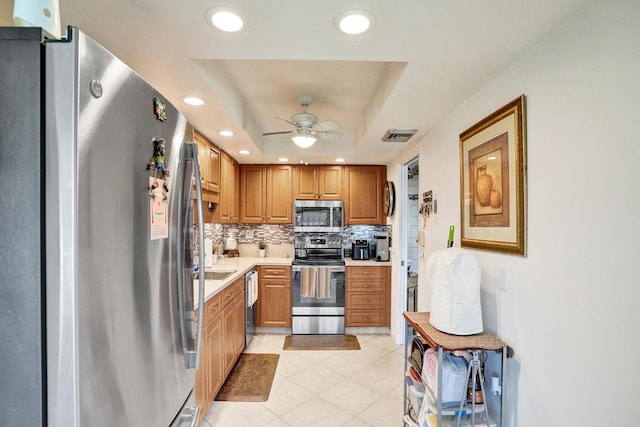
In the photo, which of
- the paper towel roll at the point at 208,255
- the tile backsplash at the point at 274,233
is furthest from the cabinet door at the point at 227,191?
the tile backsplash at the point at 274,233

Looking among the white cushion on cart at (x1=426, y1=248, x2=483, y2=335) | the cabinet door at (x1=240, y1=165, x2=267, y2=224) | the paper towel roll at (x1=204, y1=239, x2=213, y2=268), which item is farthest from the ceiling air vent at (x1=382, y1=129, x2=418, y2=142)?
the paper towel roll at (x1=204, y1=239, x2=213, y2=268)

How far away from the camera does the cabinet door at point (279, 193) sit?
4219 millimetres

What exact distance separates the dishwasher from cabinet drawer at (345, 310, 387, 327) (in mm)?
1207

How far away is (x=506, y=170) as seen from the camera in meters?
1.51

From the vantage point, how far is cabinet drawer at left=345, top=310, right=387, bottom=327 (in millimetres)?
3875

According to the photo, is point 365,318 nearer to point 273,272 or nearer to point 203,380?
point 273,272

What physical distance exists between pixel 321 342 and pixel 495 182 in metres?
2.79

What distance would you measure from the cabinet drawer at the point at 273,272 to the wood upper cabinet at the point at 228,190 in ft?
2.45

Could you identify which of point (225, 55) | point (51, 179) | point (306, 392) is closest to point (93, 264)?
point (51, 179)

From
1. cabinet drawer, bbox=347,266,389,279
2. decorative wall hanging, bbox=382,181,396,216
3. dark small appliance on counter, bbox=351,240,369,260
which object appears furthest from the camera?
dark small appliance on counter, bbox=351,240,369,260

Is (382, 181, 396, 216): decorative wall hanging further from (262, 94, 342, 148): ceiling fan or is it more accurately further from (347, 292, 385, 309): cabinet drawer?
(262, 94, 342, 148): ceiling fan

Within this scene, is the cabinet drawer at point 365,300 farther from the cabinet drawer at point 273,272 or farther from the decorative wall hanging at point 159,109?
the decorative wall hanging at point 159,109

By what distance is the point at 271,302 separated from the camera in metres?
3.84

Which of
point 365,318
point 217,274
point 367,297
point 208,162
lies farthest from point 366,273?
point 208,162
